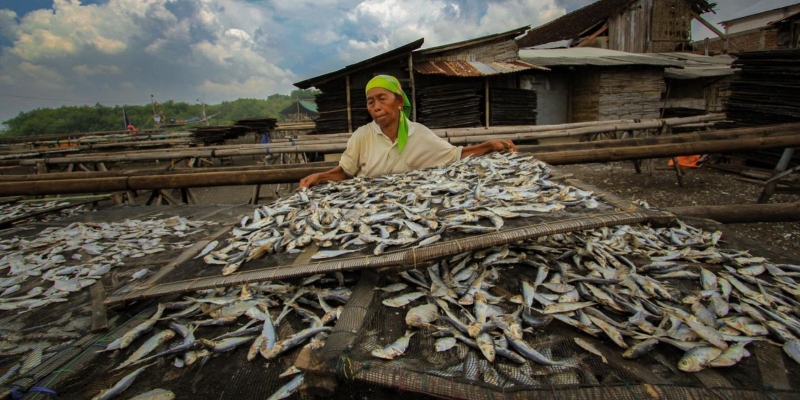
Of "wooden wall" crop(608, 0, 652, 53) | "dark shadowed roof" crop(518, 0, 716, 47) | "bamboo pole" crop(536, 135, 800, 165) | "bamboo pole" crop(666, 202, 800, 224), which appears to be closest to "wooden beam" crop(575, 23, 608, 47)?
"dark shadowed roof" crop(518, 0, 716, 47)

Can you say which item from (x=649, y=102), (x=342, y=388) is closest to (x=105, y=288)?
(x=342, y=388)

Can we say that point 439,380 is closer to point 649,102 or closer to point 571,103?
point 571,103

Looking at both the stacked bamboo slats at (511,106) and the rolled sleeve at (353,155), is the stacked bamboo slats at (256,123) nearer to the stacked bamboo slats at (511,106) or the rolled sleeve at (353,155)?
the stacked bamboo slats at (511,106)

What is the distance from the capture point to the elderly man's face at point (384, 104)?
11.1 feet

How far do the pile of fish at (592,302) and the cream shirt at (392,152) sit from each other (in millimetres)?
2041

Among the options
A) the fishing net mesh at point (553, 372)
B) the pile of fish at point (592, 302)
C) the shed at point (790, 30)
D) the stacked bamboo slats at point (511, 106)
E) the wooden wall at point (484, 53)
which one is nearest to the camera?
the fishing net mesh at point (553, 372)

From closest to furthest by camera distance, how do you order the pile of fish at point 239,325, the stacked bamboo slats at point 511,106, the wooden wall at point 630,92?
1. the pile of fish at point 239,325
2. the stacked bamboo slats at point 511,106
3. the wooden wall at point 630,92

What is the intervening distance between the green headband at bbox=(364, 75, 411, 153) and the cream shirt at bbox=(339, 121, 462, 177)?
9cm

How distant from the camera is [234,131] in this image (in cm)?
1823

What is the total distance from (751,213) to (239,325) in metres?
4.27

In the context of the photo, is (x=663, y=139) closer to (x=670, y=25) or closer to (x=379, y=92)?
(x=379, y=92)

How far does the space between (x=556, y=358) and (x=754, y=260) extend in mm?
1502

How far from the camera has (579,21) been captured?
2219 centimetres

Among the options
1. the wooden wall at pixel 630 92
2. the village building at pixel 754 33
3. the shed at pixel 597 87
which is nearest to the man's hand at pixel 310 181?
the shed at pixel 597 87
